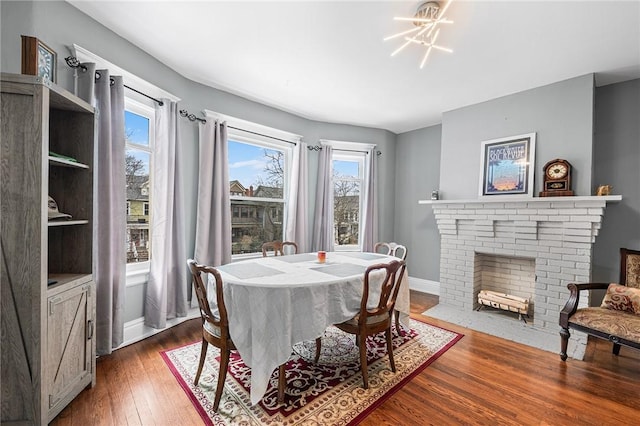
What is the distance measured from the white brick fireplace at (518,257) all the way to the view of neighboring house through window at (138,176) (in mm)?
3498

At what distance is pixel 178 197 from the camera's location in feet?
9.66

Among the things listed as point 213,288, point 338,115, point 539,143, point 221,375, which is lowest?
point 221,375

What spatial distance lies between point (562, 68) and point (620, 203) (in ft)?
5.14

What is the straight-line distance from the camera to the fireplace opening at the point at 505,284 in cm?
338

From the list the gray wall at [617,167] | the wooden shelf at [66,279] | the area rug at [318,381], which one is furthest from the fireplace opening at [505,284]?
the wooden shelf at [66,279]

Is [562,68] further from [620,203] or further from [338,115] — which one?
[338,115]

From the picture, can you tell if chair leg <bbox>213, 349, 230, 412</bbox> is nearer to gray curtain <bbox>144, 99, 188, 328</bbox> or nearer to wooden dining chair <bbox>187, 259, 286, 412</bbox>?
wooden dining chair <bbox>187, 259, 286, 412</bbox>

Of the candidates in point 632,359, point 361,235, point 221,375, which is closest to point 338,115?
point 361,235

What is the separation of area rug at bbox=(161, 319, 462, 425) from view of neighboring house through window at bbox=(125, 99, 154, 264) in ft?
3.69

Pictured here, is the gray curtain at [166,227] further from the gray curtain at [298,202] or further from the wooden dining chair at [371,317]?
the wooden dining chair at [371,317]

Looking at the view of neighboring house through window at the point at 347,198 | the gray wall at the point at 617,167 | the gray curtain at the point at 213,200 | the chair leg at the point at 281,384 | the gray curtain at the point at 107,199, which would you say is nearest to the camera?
the chair leg at the point at 281,384

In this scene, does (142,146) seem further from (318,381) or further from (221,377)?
(318,381)

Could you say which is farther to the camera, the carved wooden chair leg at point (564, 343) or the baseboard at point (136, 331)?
the baseboard at point (136, 331)

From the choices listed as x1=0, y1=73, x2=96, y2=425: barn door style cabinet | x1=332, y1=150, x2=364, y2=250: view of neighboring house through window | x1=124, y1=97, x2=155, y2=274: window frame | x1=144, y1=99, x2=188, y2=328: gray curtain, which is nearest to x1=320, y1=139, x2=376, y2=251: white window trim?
x1=332, y1=150, x2=364, y2=250: view of neighboring house through window
